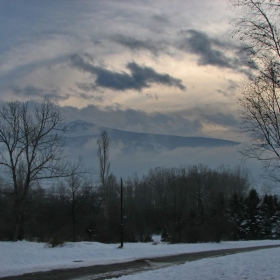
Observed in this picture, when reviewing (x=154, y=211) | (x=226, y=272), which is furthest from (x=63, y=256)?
(x=154, y=211)

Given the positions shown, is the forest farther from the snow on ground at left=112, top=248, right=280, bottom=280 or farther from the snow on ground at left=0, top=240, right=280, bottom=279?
the snow on ground at left=112, top=248, right=280, bottom=280

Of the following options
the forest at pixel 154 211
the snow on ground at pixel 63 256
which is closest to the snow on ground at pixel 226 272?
the snow on ground at pixel 63 256

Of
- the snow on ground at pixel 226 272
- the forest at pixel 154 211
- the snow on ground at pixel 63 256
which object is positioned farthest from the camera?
the forest at pixel 154 211

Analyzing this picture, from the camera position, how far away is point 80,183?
162ft

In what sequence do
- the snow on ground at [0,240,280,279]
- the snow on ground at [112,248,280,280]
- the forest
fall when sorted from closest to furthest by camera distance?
the snow on ground at [112,248,280,280]
the snow on ground at [0,240,280,279]
the forest

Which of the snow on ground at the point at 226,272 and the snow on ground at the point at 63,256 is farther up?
the snow on ground at the point at 226,272

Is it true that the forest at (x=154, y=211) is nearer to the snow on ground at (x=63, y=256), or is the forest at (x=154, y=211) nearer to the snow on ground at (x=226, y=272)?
the snow on ground at (x=63, y=256)

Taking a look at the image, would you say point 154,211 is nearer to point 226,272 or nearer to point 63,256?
point 63,256

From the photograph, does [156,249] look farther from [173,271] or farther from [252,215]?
[252,215]

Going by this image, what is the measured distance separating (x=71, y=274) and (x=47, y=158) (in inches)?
603

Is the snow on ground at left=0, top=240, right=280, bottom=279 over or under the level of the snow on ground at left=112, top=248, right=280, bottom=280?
under

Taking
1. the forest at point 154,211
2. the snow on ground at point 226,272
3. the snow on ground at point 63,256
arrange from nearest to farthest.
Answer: the snow on ground at point 226,272 < the snow on ground at point 63,256 < the forest at point 154,211

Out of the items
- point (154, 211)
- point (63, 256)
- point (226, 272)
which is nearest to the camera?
point (226, 272)

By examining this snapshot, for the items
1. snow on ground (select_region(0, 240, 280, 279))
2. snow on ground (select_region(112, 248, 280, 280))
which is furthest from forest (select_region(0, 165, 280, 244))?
snow on ground (select_region(112, 248, 280, 280))
